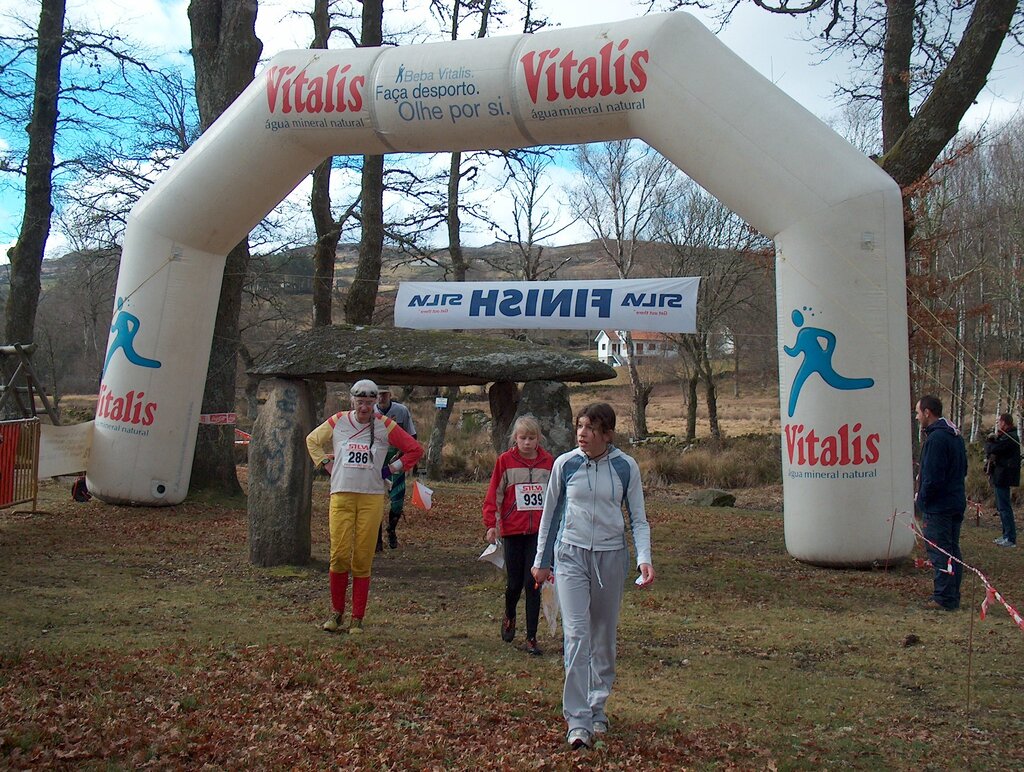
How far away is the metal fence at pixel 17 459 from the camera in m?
11.3

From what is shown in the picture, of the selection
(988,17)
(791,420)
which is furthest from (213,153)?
(988,17)

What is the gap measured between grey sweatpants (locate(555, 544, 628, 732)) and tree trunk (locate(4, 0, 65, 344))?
1379 centimetres

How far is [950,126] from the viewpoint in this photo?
1033 centimetres

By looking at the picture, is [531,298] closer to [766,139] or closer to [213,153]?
[766,139]

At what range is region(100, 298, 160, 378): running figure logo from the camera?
10969 millimetres

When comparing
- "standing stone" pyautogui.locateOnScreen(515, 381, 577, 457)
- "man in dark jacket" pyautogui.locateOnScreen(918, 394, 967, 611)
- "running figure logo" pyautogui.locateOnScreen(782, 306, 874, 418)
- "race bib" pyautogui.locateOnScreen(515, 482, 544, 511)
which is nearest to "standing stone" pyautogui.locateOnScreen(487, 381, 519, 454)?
"standing stone" pyautogui.locateOnScreen(515, 381, 577, 457)

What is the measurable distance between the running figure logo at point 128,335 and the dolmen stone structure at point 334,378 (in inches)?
102

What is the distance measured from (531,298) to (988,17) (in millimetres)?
5746

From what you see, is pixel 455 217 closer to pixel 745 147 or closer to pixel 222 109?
pixel 222 109

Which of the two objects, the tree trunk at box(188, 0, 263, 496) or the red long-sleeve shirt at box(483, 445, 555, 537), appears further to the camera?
the tree trunk at box(188, 0, 263, 496)

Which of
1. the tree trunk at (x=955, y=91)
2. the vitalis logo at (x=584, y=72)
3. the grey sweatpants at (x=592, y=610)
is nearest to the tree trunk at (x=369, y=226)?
the vitalis logo at (x=584, y=72)

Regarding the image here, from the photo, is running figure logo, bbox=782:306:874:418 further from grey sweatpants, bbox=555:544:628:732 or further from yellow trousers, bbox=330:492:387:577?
grey sweatpants, bbox=555:544:628:732

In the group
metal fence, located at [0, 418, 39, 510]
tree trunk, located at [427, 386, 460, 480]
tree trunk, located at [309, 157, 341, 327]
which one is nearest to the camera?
metal fence, located at [0, 418, 39, 510]

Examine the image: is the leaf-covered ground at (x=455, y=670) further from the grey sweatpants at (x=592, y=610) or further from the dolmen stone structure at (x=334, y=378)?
the dolmen stone structure at (x=334, y=378)
